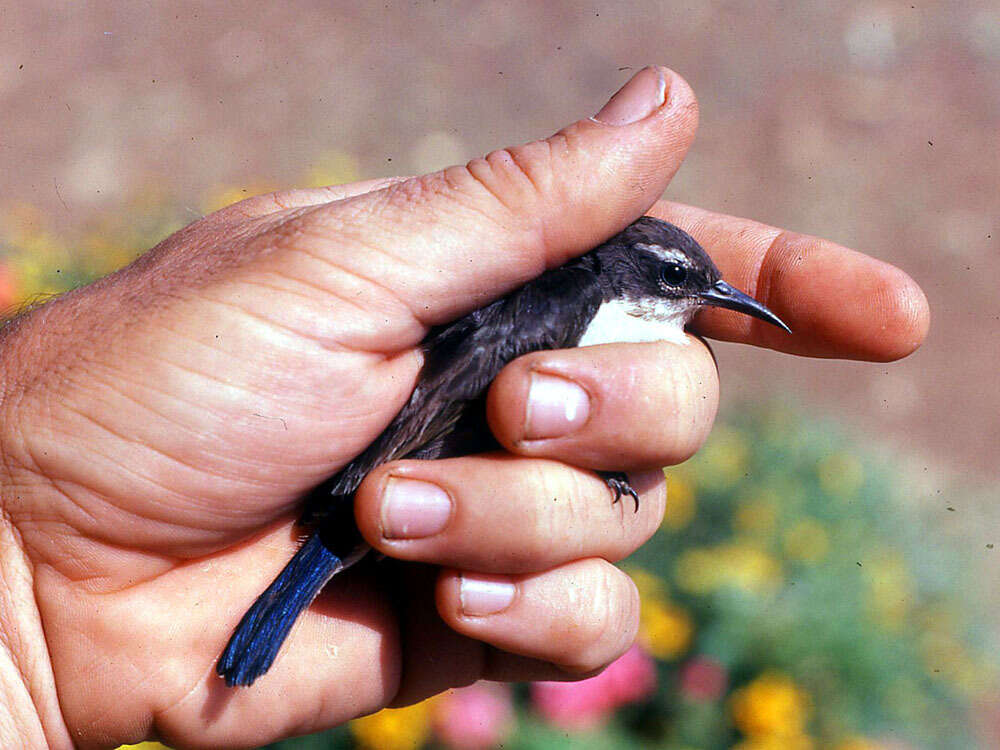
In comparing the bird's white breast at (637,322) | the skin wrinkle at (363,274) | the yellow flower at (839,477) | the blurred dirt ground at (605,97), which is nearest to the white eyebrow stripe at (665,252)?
the bird's white breast at (637,322)

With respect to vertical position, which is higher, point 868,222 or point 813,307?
point 813,307

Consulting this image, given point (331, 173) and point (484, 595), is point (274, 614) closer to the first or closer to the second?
point (484, 595)

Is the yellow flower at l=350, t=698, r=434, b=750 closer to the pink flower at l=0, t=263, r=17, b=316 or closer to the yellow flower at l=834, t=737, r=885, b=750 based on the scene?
the yellow flower at l=834, t=737, r=885, b=750

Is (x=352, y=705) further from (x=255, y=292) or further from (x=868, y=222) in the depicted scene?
(x=868, y=222)

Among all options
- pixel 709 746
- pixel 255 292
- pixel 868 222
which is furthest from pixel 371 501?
pixel 868 222

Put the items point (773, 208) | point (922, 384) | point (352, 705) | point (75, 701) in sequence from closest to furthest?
point (75, 701) → point (352, 705) → point (922, 384) → point (773, 208)

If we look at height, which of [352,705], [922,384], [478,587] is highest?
[478,587]

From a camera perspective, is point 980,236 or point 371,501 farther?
point 980,236

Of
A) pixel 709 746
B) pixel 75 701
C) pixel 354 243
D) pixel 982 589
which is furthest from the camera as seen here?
pixel 982 589
